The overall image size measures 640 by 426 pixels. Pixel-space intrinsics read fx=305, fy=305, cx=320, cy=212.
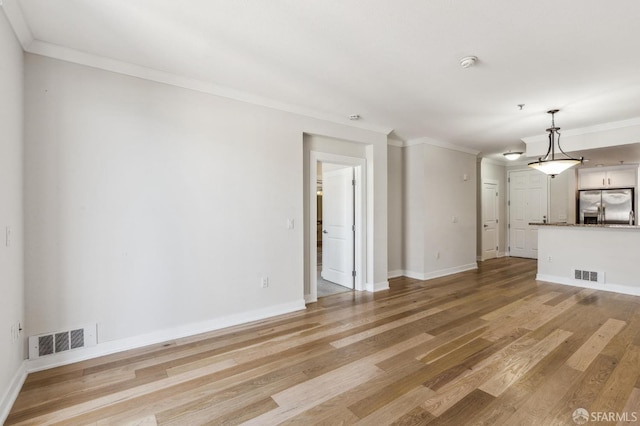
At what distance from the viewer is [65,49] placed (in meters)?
2.53

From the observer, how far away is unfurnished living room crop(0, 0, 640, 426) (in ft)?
6.67

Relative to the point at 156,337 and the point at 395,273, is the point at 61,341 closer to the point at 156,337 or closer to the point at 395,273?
the point at 156,337

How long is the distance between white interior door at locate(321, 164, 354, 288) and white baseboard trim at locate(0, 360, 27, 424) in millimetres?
3831

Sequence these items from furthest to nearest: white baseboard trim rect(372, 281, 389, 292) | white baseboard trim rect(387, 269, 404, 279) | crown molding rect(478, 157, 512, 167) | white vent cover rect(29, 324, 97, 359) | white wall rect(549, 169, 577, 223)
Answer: crown molding rect(478, 157, 512, 167)
white wall rect(549, 169, 577, 223)
white baseboard trim rect(387, 269, 404, 279)
white baseboard trim rect(372, 281, 389, 292)
white vent cover rect(29, 324, 97, 359)

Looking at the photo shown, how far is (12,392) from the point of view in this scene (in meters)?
2.04

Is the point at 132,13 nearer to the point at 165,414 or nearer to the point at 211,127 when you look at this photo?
the point at 211,127

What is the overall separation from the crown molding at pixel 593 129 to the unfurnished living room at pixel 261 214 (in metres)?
0.06

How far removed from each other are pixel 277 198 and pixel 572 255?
5.14 metres

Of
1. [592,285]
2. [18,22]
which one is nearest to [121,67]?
[18,22]

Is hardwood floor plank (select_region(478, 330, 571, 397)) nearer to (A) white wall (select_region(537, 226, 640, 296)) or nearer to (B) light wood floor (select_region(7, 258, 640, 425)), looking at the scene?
(B) light wood floor (select_region(7, 258, 640, 425))

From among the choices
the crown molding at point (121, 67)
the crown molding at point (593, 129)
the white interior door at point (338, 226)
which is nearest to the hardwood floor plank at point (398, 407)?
the white interior door at point (338, 226)

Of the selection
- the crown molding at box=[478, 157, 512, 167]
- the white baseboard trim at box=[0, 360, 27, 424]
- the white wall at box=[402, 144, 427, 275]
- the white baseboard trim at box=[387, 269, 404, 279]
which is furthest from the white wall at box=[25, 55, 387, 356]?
the crown molding at box=[478, 157, 512, 167]

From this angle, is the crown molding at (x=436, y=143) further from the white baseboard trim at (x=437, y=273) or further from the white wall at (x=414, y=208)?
the white baseboard trim at (x=437, y=273)

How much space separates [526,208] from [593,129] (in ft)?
12.0
